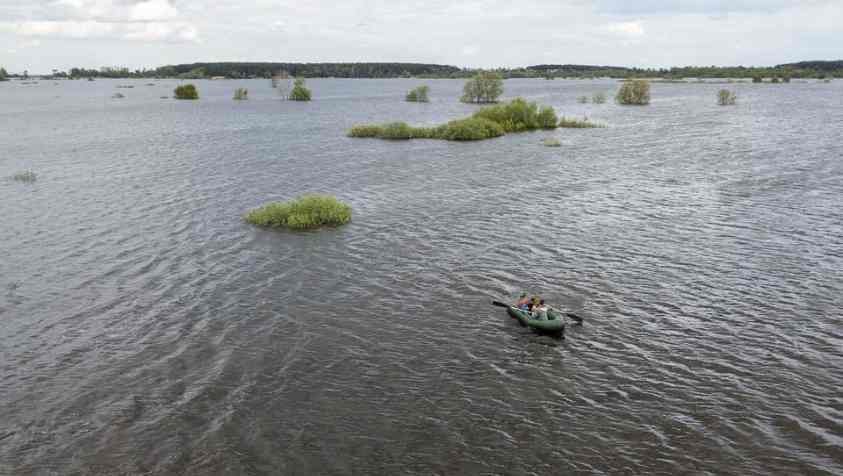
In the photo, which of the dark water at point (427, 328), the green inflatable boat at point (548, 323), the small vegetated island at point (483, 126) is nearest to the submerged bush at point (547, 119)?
the small vegetated island at point (483, 126)

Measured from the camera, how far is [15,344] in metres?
28.9

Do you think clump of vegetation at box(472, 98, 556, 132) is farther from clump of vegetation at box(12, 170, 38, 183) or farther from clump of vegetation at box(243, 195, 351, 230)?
clump of vegetation at box(12, 170, 38, 183)

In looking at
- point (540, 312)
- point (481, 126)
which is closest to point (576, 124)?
point (481, 126)

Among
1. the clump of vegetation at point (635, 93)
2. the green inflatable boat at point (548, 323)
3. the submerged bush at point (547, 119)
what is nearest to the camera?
the green inflatable boat at point (548, 323)

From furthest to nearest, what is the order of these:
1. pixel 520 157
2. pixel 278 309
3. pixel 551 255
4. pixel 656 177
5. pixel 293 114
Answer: pixel 293 114 < pixel 520 157 < pixel 656 177 < pixel 551 255 < pixel 278 309

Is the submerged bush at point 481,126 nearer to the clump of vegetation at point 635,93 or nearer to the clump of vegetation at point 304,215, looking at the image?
the clump of vegetation at point 304,215

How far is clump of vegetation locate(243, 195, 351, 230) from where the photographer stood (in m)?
48.0

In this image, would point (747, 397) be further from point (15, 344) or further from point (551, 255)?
point (15, 344)

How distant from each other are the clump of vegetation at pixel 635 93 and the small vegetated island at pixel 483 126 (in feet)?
178

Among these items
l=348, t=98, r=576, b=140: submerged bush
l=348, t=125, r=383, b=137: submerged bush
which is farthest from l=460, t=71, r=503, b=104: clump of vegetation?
l=348, t=125, r=383, b=137: submerged bush

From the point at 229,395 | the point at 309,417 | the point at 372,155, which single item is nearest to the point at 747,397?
the point at 309,417

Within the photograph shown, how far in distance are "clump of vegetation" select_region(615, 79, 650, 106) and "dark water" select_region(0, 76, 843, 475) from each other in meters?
100

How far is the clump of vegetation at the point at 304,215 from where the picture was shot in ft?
157

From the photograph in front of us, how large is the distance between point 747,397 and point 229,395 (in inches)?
781
